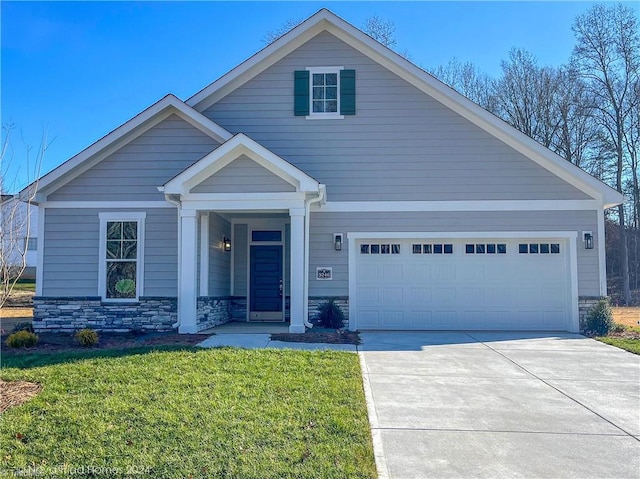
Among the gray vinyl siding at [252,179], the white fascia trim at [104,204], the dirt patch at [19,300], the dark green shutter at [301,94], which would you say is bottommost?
the dirt patch at [19,300]

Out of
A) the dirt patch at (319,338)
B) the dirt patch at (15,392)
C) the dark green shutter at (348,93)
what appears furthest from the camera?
the dark green shutter at (348,93)

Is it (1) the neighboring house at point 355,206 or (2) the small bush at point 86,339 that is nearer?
(2) the small bush at point 86,339

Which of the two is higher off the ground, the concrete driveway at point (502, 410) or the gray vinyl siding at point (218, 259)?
the gray vinyl siding at point (218, 259)

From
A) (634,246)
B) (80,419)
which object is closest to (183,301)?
(80,419)

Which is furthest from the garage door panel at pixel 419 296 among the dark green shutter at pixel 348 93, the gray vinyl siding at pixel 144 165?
the gray vinyl siding at pixel 144 165

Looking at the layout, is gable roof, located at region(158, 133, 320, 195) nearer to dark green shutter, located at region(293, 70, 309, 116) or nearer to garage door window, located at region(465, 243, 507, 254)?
dark green shutter, located at region(293, 70, 309, 116)

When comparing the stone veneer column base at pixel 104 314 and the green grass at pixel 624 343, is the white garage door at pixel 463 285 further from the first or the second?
the stone veneer column base at pixel 104 314

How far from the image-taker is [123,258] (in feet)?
36.4

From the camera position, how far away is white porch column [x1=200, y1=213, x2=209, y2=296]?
1065 centimetres

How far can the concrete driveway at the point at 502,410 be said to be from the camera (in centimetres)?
402

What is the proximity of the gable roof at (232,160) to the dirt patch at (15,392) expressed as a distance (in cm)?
484

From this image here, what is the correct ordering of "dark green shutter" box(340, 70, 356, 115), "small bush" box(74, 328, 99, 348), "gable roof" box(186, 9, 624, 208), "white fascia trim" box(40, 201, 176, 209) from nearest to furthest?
"small bush" box(74, 328, 99, 348) → "white fascia trim" box(40, 201, 176, 209) → "gable roof" box(186, 9, 624, 208) → "dark green shutter" box(340, 70, 356, 115)

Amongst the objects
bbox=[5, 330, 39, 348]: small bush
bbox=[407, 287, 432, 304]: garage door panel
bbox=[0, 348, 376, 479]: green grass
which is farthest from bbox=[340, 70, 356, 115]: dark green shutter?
bbox=[5, 330, 39, 348]: small bush

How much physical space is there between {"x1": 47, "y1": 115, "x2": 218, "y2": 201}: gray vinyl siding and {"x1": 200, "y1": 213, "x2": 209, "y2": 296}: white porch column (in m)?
1.22
